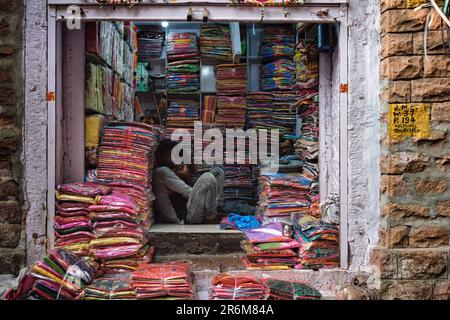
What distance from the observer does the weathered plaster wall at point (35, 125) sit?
3371 mm

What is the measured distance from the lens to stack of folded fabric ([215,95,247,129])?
708 centimetres

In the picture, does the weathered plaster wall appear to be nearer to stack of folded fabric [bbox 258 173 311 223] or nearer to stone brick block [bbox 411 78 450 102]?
stack of folded fabric [bbox 258 173 311 223]

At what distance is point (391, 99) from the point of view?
314 cm

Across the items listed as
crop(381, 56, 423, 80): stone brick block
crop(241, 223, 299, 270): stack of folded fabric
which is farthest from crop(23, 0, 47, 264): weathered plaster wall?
crop(381, 56, 423, 80): stone brick block

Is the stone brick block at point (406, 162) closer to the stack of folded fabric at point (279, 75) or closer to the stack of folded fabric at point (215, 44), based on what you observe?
the stack of folded fabric at point (279, 75)

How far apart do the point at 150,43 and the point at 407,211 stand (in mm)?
5641

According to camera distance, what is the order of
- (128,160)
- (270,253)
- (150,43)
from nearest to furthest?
(270,253) → (128,160) → (150,43)

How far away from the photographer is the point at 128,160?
416 centimetres

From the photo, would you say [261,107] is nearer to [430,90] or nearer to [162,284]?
[430,90]

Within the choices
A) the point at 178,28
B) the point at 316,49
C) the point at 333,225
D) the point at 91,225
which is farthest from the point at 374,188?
the point at 178,28

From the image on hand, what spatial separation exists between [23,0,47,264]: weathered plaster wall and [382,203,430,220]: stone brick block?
2617 mm

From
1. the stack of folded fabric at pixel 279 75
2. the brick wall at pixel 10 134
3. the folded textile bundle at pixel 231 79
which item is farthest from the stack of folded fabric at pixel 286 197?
the stack of folded fabric at pixel 279 75

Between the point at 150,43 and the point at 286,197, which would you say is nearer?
the point at 286,197

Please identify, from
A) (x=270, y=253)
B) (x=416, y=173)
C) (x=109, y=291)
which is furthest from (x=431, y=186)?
(x=109, y=291)
